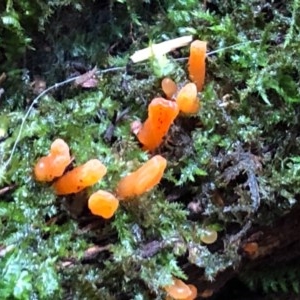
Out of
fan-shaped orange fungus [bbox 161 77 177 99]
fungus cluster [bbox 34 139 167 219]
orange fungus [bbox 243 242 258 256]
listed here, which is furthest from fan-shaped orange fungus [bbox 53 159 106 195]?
orange fungus [bbox 243 242 258 256]

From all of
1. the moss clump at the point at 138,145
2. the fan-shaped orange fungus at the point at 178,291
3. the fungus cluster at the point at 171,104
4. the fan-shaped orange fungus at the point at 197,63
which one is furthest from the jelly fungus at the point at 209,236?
the fan-shaped orange fungus at the point at 197,63

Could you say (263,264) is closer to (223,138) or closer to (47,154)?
(223,138)

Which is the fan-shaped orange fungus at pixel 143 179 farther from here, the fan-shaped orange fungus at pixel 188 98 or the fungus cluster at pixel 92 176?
the fan-shaped orange fungus at pixel 188 98

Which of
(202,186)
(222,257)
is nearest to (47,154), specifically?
(202,186)

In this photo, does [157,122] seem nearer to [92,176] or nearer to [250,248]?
[92,176]

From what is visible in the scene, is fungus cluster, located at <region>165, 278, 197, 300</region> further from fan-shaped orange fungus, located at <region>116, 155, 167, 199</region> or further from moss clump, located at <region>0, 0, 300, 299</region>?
fan-shaped orange fungus, located at <region>116, 155, 167, 199</region>

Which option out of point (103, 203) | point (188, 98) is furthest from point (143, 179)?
point (188, 98)
